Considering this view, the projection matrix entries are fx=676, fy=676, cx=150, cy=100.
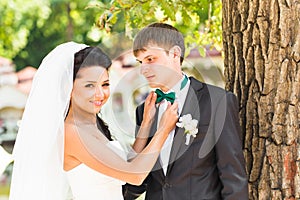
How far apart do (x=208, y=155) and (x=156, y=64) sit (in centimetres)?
52

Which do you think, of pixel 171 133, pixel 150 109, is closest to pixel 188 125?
pixel 171 133

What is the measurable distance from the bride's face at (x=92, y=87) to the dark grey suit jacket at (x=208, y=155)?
45 centimetres

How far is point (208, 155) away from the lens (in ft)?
11.1

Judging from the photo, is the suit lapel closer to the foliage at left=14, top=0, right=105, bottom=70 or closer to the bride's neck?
the bride's neck

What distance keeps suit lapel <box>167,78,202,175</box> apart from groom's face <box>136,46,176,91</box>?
151 millimetres

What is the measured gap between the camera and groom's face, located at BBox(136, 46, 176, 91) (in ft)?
11.1

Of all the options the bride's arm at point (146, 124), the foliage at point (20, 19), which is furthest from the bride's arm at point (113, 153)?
the foliage at point (20, 19)

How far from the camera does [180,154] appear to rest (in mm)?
3430

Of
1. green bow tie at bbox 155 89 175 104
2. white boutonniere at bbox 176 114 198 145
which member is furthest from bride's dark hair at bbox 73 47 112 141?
white boutonniere at bbox 176 114 198 145

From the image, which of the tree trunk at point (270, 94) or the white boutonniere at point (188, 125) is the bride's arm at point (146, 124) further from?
the tree trunk at point (270, 94)

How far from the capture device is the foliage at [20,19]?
21375 mm

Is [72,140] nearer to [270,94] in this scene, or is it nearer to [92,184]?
[92,184]

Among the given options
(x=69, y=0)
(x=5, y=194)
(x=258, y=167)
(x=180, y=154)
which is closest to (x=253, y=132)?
(x=258, y=167)

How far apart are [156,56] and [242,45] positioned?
1.97ft
